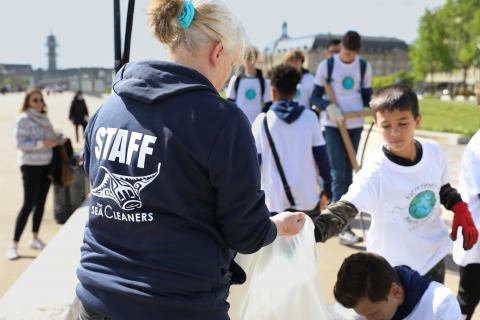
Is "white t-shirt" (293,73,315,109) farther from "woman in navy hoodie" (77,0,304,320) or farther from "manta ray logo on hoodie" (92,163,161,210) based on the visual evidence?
"manta ray logo on hoodie" (92,163,161,210)

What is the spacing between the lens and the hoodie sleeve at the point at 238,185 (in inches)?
62.6

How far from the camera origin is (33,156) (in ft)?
20.0

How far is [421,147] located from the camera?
311cm

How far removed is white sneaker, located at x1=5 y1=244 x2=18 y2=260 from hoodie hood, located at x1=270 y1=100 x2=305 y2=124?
292 cm

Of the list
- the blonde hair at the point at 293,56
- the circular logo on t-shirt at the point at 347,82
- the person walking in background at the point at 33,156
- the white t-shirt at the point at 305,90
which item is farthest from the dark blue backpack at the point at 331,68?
the person walking in background at the point at 33,156

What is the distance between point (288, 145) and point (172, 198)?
119 inches

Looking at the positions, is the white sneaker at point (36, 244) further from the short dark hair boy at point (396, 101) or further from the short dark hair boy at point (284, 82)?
the short dark hair boy at point (396, 101)

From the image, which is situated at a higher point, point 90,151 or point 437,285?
point 90,151

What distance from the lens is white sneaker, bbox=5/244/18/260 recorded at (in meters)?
5.85

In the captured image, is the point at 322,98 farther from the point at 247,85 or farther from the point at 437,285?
the point at 437,285

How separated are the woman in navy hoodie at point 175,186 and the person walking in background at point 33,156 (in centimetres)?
456

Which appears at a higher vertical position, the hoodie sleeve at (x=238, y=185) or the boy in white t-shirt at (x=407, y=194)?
the hoodie sleeve at (x=238, y=185)

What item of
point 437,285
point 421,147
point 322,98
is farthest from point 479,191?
point 322,98

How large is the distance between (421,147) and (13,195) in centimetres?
714
